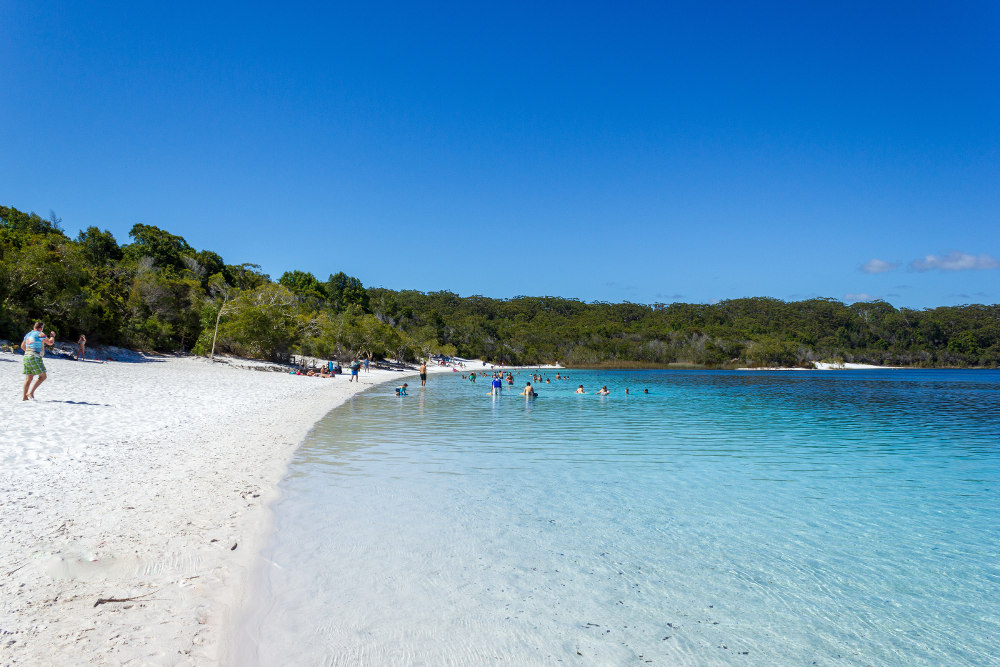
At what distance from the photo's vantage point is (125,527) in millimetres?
5617

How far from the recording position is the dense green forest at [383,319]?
1237 inches

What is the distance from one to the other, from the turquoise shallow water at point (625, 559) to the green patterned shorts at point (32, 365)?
6528 millimetres

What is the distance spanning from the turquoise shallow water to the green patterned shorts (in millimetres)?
6528

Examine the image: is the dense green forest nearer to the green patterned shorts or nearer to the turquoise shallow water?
the green patterned shorts

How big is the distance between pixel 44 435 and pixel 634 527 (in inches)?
383

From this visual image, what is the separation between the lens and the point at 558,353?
10731 centimetres

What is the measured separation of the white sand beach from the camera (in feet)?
11.9

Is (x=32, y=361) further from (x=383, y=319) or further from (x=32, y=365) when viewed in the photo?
(x=383, y=319)

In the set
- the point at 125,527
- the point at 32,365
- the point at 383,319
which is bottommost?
the point at 125,527

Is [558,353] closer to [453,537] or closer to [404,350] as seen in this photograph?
[404,350]

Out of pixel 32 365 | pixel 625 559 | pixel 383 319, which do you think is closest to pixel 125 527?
pixel 625 559

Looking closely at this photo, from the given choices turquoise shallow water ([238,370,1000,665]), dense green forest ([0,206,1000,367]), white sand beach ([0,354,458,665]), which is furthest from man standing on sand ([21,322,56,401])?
dense green forest ([0,206,1000,367])

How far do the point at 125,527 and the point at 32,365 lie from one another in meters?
9.95

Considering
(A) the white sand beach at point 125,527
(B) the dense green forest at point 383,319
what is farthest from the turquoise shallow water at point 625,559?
(B) the dense green forest at point 383,319
